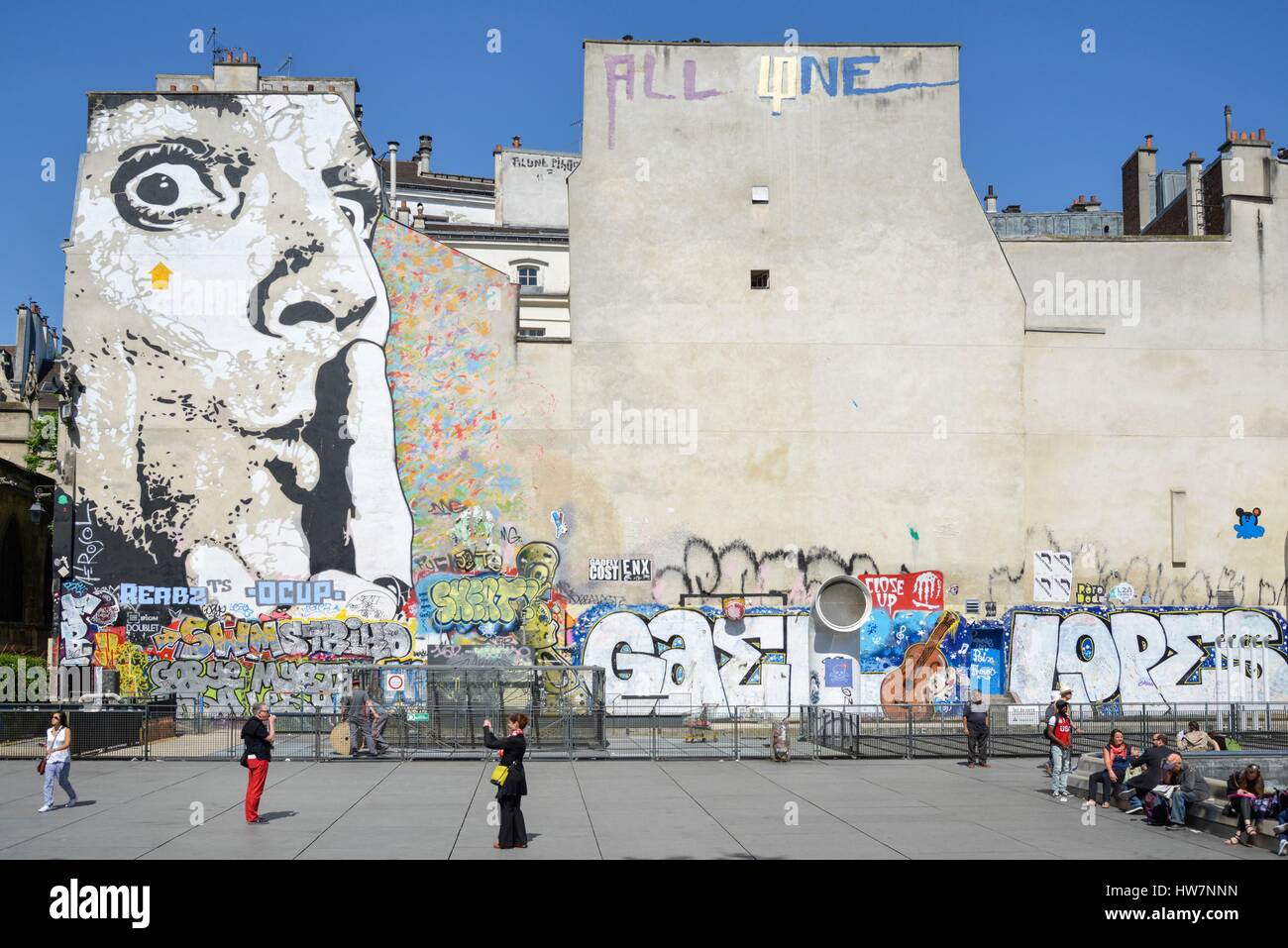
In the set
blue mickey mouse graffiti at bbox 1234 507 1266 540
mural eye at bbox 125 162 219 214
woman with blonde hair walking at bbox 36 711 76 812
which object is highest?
mural eye at bbox 125 162 219 214

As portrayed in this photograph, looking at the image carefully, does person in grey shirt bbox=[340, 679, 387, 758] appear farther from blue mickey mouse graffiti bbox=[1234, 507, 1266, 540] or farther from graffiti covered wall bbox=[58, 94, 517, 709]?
blue mickey mouse graffiti bbox=[1234, 507, 1266, 540]

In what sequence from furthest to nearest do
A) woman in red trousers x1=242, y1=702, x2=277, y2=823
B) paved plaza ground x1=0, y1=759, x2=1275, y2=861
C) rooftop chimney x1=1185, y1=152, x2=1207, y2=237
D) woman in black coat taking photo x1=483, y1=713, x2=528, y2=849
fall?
1. rooftop chimney x1=1185, y1=152, x2=1207, y2=237
2. woman in red trousers x1=242, y1=702, x2=277, y2=823
3. woman in black coat taking photo x1=483, y1=713, x2=528, y2=849
4. paved plaza ground x1=0, y1=759, x2=1275, y2=861

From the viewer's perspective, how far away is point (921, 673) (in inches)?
1425

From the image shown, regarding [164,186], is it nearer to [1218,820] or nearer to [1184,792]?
[1184,792]

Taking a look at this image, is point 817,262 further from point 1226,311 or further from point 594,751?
point 594,751

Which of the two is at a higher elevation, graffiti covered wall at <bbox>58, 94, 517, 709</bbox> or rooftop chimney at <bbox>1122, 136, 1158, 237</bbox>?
rooftop chimney at <bbox>1122, 136, 1158, 237</bbox>

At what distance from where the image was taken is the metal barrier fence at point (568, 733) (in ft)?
89.9

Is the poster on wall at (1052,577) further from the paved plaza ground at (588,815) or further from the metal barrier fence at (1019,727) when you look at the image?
the paved plaza ground at (588,815)

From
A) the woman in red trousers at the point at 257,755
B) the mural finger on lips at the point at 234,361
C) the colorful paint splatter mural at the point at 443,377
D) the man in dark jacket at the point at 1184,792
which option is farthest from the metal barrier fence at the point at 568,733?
the woman in red trousers at the point at 257,755

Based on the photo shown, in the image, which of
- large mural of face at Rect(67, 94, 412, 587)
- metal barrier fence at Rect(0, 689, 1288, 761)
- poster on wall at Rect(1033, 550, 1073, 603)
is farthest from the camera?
poster on wall at Rect(1033, 550, 1073, 603)

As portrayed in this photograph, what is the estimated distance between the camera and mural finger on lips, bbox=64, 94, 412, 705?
3531 centimetres

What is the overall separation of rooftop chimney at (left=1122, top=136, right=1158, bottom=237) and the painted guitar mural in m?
17.1

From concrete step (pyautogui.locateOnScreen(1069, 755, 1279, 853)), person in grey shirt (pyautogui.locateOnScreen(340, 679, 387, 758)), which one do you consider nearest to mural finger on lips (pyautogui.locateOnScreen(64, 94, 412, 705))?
person in grey shirt (pyautogui.locateOnScreen(340, 679, 387, 758))

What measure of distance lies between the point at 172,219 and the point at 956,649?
24.3m
